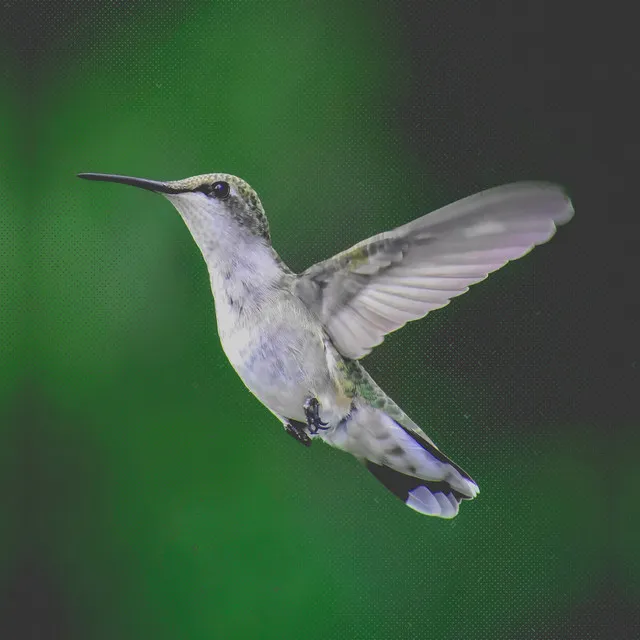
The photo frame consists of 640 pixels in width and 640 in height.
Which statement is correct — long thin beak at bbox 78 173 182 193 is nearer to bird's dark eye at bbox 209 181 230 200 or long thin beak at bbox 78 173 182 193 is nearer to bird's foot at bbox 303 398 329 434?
bird's dark eye at bbox 209 181 230 200

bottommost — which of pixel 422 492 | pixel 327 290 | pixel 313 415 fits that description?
pixel 422 492

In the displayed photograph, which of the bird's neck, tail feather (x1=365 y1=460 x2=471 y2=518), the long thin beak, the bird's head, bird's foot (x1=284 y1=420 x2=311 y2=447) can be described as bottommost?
tail feather (x1=365 y1=460 x2=471 y2=518)

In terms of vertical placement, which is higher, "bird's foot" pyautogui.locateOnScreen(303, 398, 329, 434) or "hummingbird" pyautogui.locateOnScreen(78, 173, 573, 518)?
"hummingbird" pyautogui.locateOnScreen(78, 173, 573, 518)

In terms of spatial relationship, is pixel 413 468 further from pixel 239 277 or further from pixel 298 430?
pixel 239 277

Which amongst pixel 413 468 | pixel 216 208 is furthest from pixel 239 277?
pixel 413 468

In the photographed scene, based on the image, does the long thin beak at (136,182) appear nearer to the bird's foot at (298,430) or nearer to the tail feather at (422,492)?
the bird's foot at (298,430)

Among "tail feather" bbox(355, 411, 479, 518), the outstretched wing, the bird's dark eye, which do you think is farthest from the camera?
"tail feather" bbox(355, 411, 479, 518)

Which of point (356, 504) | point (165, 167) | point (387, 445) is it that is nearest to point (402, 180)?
point (165, 167)

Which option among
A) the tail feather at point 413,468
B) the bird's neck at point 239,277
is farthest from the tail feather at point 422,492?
the bird's neck at point 239,277

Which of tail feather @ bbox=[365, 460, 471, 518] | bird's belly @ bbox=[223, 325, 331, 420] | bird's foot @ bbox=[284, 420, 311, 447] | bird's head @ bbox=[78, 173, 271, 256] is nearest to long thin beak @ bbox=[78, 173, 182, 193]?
bird's head @ bbox=[78, 173, 271, 256]
